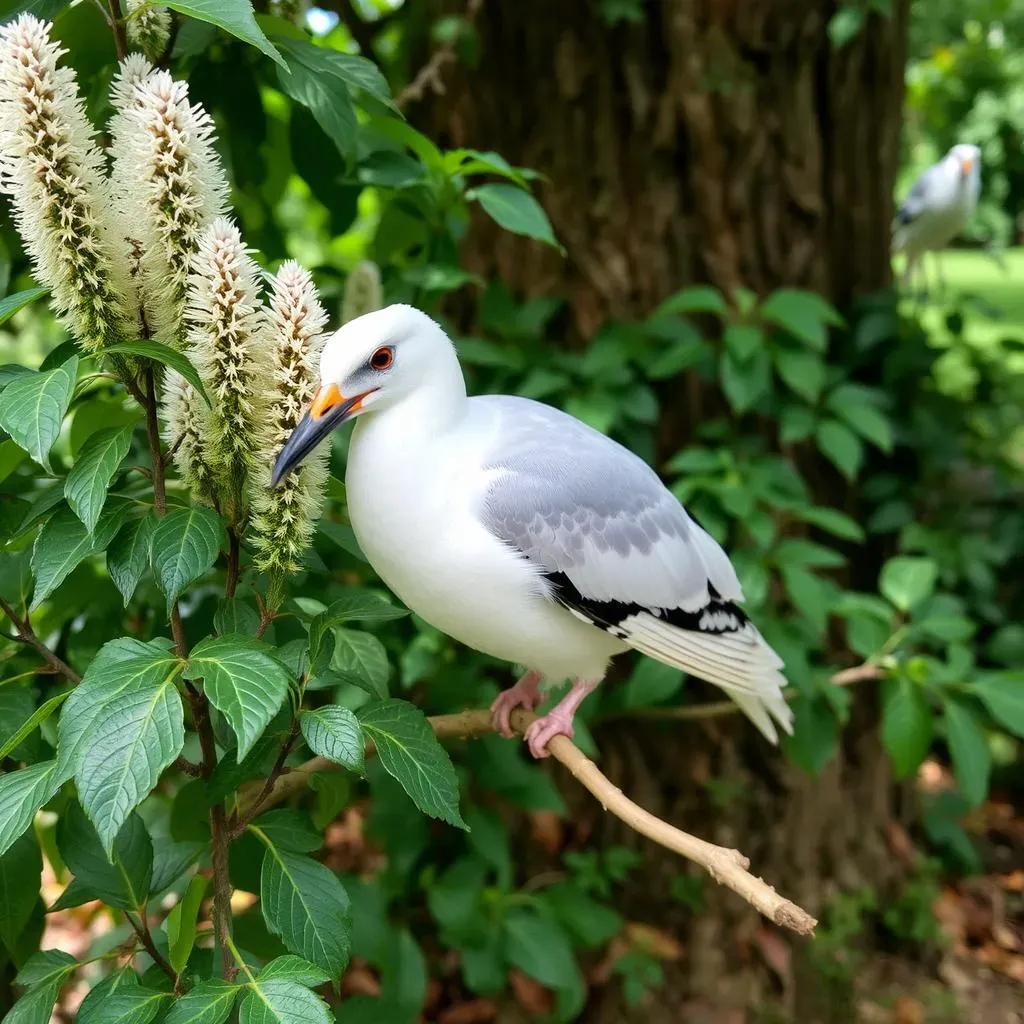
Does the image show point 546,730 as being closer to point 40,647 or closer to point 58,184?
point 40,647

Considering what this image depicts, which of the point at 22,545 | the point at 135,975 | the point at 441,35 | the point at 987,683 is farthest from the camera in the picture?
the point at 441,35

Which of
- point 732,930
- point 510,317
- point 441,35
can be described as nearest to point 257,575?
point 510,317

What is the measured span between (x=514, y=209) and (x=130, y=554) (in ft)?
3.05

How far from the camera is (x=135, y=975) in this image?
1190 millimetres

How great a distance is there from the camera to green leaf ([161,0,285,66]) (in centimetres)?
101

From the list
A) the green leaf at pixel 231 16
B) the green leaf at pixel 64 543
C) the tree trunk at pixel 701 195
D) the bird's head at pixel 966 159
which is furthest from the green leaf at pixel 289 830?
the bird's head at pixel 966 159

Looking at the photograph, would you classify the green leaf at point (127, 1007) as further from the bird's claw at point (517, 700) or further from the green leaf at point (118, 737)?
the bird's claw at point (517, 700)

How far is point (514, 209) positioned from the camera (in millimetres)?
1750

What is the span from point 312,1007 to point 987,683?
196cm

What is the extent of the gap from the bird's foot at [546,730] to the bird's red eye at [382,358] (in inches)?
29.3

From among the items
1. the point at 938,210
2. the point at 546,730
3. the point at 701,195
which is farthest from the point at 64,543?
the point at 938,210

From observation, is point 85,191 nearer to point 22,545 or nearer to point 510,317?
point 22,545

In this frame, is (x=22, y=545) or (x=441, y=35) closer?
(x=22, y=545)

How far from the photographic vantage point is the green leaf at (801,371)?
106 inches
